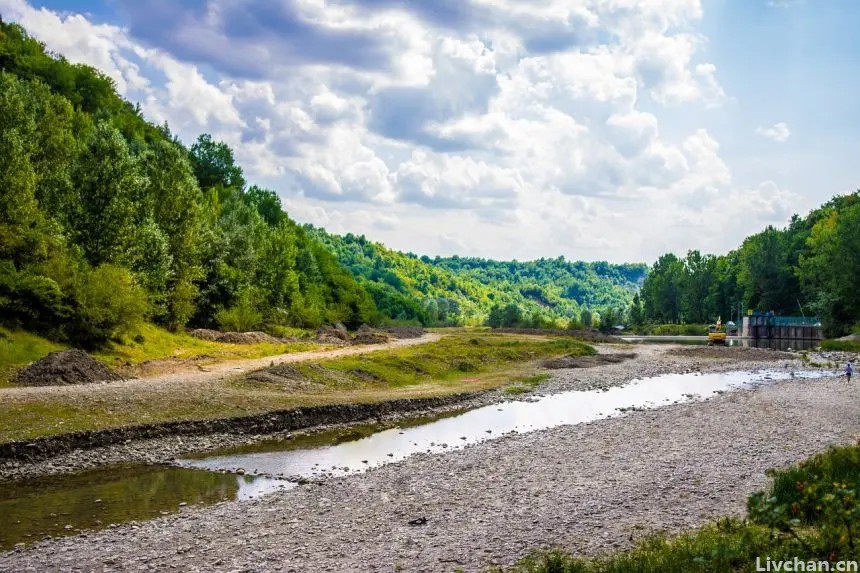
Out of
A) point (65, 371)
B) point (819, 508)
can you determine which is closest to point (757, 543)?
point (819, 508)

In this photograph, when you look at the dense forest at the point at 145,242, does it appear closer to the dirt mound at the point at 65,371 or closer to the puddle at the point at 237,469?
the dirt mound at the point at 65,371

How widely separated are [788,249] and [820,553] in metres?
162

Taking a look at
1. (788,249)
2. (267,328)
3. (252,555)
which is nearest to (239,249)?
(267,328)

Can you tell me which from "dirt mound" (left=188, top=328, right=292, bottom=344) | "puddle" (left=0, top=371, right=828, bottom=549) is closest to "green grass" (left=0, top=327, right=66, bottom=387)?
"puddle" (left=0, top=371, right=828, bottom=549)

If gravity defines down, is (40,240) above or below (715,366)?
above

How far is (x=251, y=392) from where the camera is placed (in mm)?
39594

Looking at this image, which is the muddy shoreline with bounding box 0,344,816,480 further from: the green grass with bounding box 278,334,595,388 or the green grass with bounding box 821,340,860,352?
the green grass with bounding box 821,340,860,352

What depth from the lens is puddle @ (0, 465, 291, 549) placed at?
742 inches

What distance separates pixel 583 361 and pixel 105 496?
205ft

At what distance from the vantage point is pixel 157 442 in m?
28.8

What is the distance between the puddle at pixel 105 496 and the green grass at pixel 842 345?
96530mm

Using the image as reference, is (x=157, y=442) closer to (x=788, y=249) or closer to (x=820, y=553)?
(x=820, y=553)

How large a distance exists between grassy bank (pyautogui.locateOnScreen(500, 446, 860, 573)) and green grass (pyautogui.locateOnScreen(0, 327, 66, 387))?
114ft

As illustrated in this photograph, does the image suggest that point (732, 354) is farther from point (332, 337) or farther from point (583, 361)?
point (332, 337)
